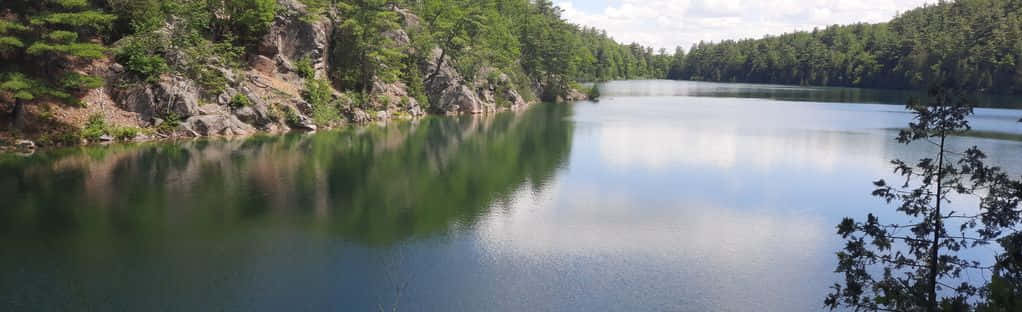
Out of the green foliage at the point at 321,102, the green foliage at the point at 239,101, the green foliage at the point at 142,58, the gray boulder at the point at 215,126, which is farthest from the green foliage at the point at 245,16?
the gray boulder at the point at 215,126

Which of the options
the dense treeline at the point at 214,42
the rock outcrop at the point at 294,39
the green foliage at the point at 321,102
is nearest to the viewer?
the dense treeline at the point at 214,42

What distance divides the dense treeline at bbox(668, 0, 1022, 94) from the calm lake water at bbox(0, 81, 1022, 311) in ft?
149

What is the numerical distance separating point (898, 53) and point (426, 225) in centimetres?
13207

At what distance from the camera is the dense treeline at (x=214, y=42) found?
29.0m

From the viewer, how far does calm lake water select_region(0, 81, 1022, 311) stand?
1320cm

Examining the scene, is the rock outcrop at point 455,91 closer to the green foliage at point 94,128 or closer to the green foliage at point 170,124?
the green foliage at point 170,124

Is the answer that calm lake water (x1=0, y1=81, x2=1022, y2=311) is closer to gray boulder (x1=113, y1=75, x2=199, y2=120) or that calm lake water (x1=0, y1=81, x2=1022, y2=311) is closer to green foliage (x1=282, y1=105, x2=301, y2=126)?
gray boulder (x1=113, y1=75, x2=199, y2=120)

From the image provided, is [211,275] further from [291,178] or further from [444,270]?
[291,178]

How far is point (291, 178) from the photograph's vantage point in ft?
83.4

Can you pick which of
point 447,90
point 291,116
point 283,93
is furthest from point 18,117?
point 447,90

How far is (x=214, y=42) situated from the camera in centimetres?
4247

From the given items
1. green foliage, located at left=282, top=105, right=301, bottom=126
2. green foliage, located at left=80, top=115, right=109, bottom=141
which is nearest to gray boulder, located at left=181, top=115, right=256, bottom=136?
green foliage, located at left=282, top=105, right=301, bottom=126

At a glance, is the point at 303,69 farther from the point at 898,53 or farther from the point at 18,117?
the point at 898,53

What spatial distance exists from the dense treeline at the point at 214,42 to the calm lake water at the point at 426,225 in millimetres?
5085
